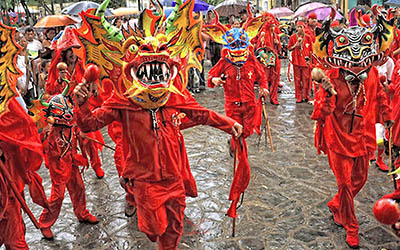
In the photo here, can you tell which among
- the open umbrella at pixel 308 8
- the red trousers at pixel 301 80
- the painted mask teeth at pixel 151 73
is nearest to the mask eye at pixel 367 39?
the painted mask teeth at pixel 151 73

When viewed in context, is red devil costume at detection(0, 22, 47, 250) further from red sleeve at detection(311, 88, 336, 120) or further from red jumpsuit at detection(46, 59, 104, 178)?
red sleeve at detection(311, 88, 336, 120)

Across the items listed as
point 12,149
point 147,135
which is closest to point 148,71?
point 147,135

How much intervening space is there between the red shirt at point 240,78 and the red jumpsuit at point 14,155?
3.57m

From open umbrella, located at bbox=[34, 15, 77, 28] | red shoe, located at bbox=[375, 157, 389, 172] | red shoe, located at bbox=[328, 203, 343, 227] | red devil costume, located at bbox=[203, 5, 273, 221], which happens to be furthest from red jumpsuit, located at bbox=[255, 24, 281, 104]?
red shoe, located at bbox=[328, 203, 343, 227]

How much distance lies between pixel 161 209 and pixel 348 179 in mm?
2232

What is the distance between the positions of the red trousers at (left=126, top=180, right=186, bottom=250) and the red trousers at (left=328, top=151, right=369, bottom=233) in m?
1.95

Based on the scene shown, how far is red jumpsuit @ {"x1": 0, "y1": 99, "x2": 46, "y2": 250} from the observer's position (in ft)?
12.0

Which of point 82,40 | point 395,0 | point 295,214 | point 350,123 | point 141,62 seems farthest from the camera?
point 395,0

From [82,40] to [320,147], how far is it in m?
3.11

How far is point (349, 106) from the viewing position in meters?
4.52

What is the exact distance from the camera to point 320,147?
16.5 feet

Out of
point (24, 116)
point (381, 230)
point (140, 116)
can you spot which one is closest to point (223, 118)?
point (140, 116)

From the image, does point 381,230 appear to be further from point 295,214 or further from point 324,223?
point 295,214

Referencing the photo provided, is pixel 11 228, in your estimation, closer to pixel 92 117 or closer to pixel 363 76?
pixel 92 117
